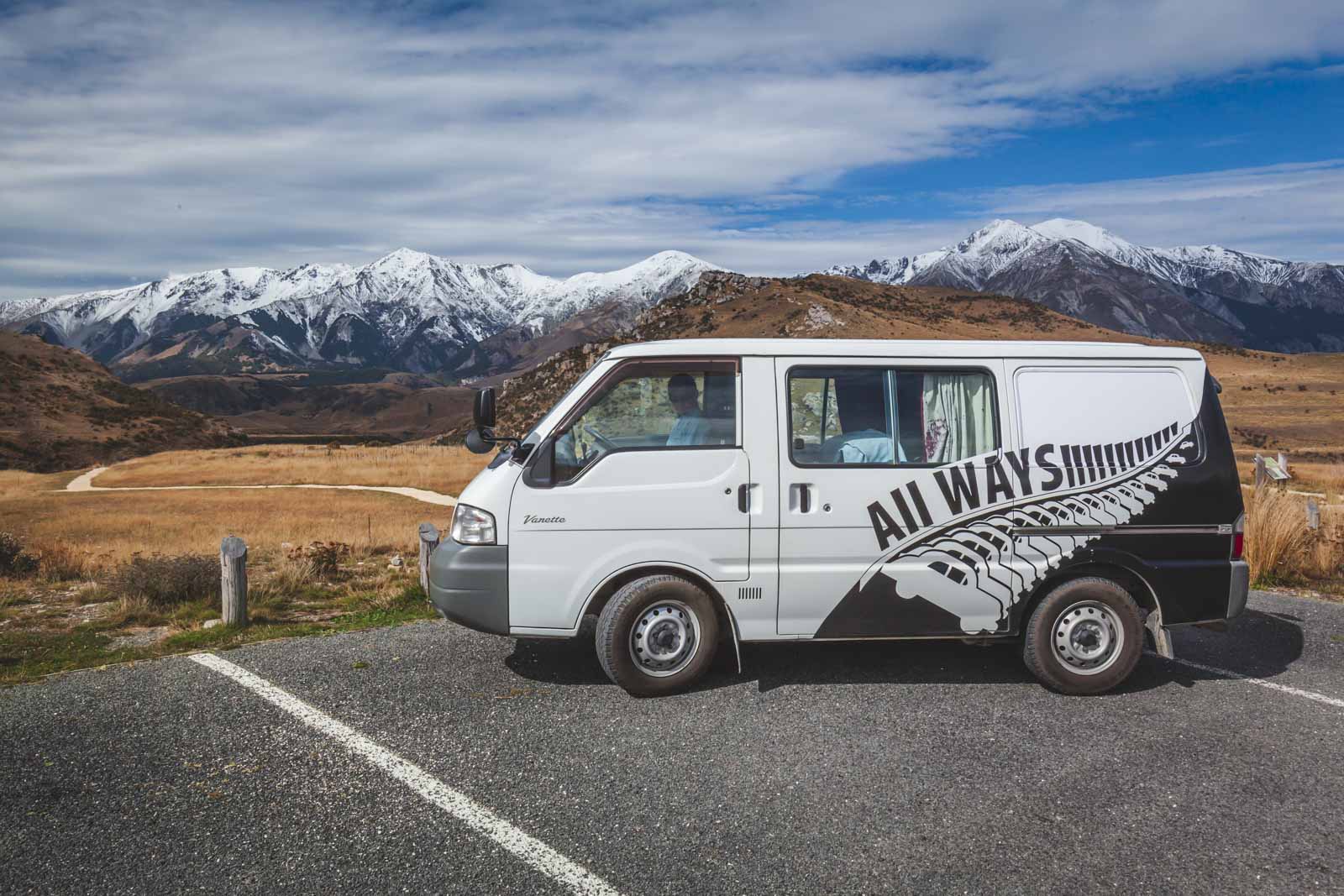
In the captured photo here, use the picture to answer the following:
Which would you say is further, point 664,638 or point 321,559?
point 321,559

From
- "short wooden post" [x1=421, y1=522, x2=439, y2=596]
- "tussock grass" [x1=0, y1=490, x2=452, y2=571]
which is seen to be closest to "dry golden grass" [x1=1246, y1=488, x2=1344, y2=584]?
"short wooden post" [x1=421, y1=522, x2=439, y2=596]

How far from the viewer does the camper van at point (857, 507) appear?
5684 millimetres

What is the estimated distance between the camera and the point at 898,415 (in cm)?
586

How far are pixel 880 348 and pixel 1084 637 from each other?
2.46 m

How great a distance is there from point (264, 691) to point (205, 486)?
1317 inches

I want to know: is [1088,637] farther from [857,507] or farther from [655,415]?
[655,415]

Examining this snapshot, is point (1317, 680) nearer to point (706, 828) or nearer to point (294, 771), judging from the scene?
point (706, 828)

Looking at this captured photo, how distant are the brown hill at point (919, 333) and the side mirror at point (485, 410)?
5099 centimetres

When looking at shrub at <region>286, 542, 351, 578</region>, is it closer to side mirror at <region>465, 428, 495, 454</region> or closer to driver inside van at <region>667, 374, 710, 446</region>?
side mirror at <region>465, 428, 495, 454</region>

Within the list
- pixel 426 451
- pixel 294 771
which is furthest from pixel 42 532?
pixel 426 451

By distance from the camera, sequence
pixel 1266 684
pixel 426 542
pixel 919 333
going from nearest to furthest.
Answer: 1. pixel 1266 684
2. pixel 426 542
3. pixel 919 333

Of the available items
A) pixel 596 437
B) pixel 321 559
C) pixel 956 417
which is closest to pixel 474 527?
pixel 596 437

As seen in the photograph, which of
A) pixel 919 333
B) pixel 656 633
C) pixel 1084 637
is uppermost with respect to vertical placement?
pixel 919 333

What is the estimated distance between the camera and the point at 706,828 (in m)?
4.19
